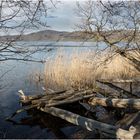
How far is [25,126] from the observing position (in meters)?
8.48

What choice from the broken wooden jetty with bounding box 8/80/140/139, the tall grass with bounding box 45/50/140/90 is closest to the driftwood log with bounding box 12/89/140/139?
the broken wooden jetty with bounding box 8/80/140/139

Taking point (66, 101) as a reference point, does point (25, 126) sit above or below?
below

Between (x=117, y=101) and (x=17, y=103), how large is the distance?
4.23 metres

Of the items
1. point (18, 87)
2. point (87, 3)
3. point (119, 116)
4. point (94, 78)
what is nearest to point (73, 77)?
point (94, 78)

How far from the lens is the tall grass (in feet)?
41.6

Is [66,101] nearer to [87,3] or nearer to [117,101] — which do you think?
[117,101]

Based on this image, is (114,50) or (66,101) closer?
(66,101)

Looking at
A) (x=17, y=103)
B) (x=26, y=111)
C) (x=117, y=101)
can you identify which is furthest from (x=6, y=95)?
(x=117, y=101)

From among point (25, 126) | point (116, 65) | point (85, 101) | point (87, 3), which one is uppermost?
point (87, 3)

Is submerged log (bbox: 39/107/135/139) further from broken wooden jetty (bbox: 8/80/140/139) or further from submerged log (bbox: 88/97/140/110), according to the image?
submerged log (bbox: 88/97/140/110)

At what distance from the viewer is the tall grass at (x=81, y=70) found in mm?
12688

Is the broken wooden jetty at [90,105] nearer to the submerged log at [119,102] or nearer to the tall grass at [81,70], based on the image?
the submerged log at [119,102]

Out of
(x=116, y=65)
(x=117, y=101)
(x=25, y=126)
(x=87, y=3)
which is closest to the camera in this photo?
(x=117, y=101)

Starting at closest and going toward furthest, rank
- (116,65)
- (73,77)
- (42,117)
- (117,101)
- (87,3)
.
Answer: (117,101) < (42,117) < (87,3) < (73,77) < (116,65)
